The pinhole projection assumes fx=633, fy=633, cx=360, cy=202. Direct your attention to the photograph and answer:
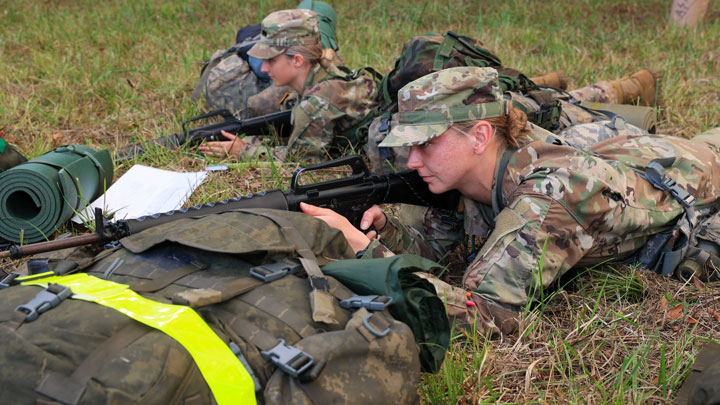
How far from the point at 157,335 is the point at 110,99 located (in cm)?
470

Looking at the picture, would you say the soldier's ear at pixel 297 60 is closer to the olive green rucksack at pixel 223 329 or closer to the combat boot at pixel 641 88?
the combat boot at pixel 641 88

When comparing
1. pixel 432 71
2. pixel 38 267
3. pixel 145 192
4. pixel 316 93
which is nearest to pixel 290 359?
pixel 38 267

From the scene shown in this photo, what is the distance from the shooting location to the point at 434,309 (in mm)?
2168

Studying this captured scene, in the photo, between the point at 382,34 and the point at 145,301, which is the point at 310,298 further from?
the point at 382,34

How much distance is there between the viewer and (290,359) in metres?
1.65

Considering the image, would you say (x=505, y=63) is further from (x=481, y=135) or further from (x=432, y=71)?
(x=481, y=135)

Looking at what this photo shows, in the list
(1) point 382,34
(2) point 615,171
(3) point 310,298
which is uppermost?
(3) point 310,298

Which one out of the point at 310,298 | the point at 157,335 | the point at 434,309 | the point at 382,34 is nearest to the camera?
the point at 157,335

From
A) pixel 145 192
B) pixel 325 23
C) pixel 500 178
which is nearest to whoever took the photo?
pixel 500 178

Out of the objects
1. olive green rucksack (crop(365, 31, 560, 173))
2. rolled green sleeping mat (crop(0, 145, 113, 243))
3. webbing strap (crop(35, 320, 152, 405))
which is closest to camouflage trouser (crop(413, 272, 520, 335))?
webbing strap (crop(35, 320, 152, 405))

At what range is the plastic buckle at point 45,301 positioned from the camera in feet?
5.36

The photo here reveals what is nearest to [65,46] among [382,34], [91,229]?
[382,34]

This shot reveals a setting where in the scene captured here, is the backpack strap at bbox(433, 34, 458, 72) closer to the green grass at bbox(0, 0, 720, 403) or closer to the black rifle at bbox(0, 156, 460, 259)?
the black rifle at bbox(0, 156, 460, 259)

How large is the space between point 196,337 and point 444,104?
1754 mm
